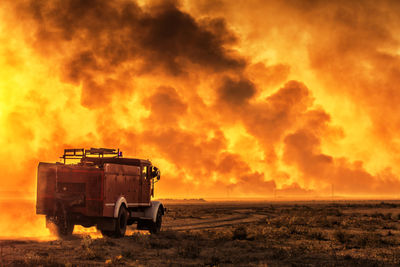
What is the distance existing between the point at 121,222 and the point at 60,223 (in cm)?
271

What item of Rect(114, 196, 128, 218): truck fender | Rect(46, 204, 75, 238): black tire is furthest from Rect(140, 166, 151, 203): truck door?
Rect(46, 204, 75, 238): black tire

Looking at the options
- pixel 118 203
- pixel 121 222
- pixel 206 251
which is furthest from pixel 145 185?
pixel 206 251

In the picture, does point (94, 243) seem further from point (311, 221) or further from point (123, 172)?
point (311, 221)

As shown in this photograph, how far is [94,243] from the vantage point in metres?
21.3

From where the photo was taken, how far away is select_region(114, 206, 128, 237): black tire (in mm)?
22816

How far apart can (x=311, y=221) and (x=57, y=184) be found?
2394 centimetres

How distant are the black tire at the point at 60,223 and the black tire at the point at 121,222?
2.10 meters

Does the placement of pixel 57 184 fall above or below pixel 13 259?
above

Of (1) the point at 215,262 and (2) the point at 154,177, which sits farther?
(2) the point at 154,177

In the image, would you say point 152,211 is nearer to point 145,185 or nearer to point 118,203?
point 145,185

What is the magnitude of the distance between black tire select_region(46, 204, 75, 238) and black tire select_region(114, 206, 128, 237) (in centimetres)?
210

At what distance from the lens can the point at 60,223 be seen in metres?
23.0

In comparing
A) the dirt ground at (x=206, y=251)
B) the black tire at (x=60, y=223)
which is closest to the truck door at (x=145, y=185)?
the dirt ground at (x=206, y=251)

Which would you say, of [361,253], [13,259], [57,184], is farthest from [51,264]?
[361,253]
